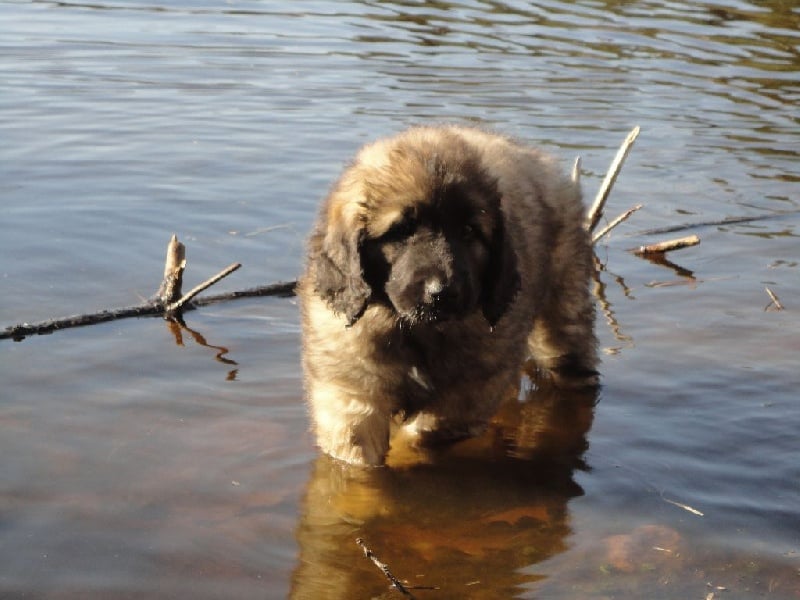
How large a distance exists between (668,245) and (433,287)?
171 inches

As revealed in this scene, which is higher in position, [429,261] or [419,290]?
[429,261]

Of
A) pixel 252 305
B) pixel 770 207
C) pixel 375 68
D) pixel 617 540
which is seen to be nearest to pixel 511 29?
pixel 375 68

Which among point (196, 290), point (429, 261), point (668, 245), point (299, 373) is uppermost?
point (429, 261)

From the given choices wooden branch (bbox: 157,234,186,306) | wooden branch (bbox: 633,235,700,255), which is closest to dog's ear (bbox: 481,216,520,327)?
wooden branch (bbox: 157,234,186,306)

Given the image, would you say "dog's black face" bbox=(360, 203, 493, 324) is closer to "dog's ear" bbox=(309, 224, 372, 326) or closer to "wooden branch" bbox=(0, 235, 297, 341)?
"dog's ear" bbox=(309, 224, 372, 326)

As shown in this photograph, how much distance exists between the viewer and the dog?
4.69m

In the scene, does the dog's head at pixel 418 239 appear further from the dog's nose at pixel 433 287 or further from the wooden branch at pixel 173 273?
the wooden branch at pixel 173 273

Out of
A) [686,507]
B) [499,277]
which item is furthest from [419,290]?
[686,507]

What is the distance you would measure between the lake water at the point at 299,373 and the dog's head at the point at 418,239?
0.88 metres

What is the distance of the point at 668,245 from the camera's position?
853 cm

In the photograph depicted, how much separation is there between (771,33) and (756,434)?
1227 cm

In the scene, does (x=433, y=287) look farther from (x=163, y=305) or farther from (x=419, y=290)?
(x=163, y=305)

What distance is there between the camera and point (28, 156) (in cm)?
1002

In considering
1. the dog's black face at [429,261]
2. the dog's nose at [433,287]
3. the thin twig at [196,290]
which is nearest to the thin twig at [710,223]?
the thin twig at [196,290]
